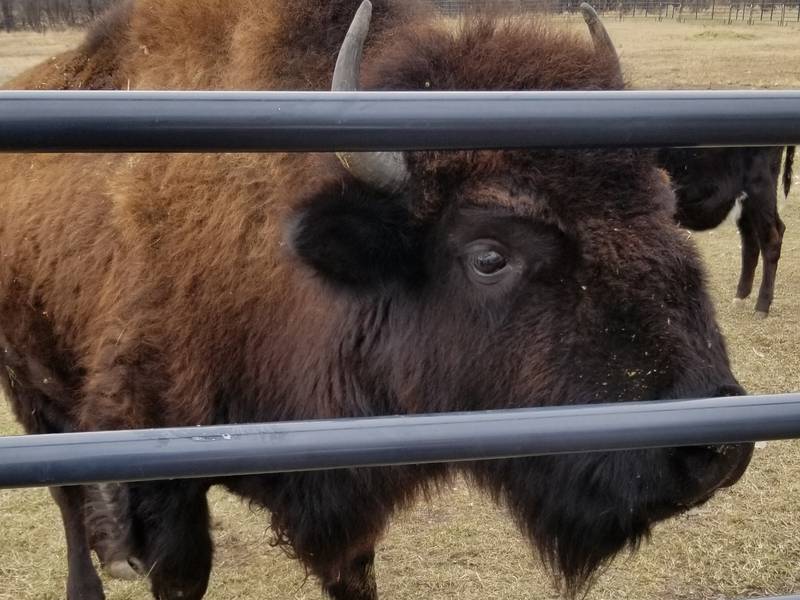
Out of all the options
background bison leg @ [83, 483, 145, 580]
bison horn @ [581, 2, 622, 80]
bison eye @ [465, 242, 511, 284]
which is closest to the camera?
bison eye @ [465, 242, 511, 284]

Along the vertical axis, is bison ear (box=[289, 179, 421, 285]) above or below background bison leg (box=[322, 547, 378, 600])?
above

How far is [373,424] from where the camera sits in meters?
1.15

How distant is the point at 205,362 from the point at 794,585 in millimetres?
3132

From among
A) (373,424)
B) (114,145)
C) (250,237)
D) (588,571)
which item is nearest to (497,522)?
(588,571)

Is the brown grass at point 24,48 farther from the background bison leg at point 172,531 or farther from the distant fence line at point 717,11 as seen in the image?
the distant fence line at point 717,11

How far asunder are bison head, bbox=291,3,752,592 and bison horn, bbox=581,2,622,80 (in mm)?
50

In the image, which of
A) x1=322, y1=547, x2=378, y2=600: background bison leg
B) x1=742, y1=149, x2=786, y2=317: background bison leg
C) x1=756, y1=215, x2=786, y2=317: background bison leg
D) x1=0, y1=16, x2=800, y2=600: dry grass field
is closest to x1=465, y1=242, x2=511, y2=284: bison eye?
x1=0, y1=16, x2=800, y2=600: dry grass field

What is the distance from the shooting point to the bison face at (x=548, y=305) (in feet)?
7.04

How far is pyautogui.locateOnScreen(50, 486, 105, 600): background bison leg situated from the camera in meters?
4.23

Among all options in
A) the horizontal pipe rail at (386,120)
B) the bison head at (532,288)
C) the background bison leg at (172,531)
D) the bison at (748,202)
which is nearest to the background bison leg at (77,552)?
the background bison leg at (172,531)

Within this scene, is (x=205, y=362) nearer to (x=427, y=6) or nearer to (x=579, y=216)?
(x=579, y=216)

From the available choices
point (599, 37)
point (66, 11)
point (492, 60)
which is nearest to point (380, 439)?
point (492, 60)

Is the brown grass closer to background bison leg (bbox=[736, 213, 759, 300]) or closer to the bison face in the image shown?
background bison leg (bbox=[736, 213, 759, 300])

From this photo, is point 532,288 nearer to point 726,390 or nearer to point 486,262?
point 486,262
